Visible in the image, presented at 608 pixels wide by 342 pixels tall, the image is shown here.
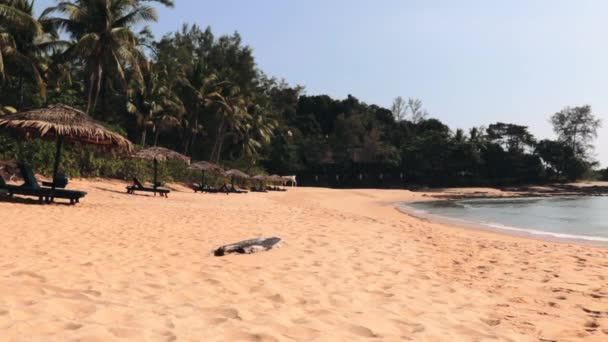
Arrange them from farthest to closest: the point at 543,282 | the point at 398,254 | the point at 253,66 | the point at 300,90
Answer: the point at 300,90 → the point at 253,66 → the point at 398,254 → the point at 543,282

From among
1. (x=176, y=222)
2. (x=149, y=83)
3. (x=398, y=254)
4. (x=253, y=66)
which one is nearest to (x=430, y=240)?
(x=398, y=254)

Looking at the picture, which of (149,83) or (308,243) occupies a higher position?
(149,83)

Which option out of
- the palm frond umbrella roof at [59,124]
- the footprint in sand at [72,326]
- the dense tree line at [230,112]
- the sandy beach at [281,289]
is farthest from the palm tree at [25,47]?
the footprint in sand at [72,326]

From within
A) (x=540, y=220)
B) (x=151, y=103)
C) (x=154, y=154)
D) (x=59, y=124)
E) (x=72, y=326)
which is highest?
(x=151, y=103)

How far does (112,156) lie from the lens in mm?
22719

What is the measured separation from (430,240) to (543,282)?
159 inches

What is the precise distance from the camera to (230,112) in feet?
130

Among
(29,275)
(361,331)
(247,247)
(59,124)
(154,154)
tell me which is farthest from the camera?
(154,154)

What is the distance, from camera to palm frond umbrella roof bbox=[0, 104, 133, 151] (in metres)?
11.7

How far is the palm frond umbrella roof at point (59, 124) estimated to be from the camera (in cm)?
1166

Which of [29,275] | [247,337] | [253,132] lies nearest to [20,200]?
[29,275]

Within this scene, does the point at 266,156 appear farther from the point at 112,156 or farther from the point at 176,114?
the point at 112,156

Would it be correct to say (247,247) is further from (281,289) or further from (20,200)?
(20,200)

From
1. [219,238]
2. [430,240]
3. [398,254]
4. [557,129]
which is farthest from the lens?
[557,129]
